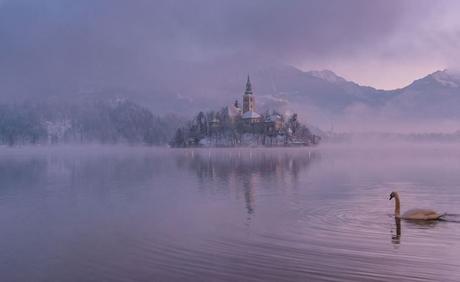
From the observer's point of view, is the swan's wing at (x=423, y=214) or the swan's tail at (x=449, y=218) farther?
the swan's tail at (x=449, y=218)

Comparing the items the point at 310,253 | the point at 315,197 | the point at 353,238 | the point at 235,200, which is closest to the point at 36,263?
the point at 310,253

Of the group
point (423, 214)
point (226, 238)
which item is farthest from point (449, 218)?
point (226, 238)

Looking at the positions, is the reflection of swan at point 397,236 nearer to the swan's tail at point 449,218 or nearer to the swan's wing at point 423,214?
the swan's wing at point 423,214

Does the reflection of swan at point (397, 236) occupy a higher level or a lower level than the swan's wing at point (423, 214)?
lower

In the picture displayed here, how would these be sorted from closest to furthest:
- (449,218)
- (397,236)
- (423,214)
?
1. (397,236)
2. (423,214)
3. (449,218)

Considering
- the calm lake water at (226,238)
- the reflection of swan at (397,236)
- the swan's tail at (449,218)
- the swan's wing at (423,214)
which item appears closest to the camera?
the calm lake water at (226,238)

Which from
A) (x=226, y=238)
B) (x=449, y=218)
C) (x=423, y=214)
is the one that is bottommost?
(x=226, y=238)

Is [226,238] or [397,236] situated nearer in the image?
[226,238]

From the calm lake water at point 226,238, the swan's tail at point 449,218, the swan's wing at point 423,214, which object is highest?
the swan's wing at point 423,214

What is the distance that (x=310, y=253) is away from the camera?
21.9 meters

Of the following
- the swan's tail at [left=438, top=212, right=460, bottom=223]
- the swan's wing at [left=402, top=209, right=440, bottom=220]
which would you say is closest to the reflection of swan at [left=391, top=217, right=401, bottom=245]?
the swan's wing at [left=402, top=209, right=440, bottom=220]

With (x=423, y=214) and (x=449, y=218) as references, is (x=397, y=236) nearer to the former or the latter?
(x=423, y=214)

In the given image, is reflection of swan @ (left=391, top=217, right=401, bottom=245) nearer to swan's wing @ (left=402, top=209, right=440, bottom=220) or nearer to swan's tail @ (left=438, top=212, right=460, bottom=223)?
swan's wing @ (left=402, top=209, right=440, bottom=220)

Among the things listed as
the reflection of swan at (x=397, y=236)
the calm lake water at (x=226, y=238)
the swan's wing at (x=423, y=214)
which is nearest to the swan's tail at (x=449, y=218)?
the calm lake water at (x=226, y=238)
